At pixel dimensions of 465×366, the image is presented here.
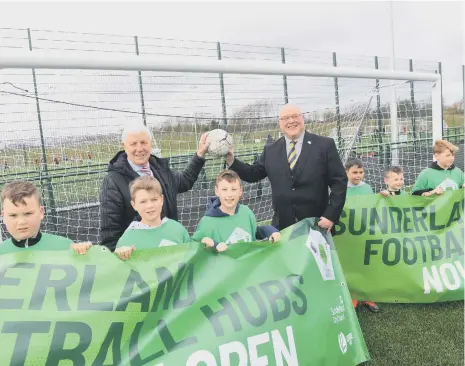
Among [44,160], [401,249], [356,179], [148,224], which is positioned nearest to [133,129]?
[148,224]

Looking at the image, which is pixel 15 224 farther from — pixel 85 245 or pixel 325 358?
pixel 325 358

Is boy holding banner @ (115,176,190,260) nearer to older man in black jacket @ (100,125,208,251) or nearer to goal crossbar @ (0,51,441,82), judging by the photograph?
older man in black jacket @ (100,125,208,251)

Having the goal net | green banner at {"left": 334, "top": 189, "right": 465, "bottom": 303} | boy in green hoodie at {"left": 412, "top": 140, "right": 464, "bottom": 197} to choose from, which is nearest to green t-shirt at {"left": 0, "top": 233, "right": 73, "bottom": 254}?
the goal net

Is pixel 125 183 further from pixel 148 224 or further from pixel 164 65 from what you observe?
pixel 164 65

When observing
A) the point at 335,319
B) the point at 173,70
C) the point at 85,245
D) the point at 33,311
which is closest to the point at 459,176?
the point at 335,319

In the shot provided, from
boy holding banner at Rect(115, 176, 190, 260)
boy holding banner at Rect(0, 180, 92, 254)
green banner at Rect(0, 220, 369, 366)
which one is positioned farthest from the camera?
boy holding banner at Rect(115, 176, 190, 260)

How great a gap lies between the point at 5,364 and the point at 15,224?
2.53ft

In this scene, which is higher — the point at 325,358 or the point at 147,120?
the point at 147,120

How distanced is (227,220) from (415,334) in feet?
6.51

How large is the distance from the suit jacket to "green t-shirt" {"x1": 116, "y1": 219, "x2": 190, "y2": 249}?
1132 mm

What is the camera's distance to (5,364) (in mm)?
2250

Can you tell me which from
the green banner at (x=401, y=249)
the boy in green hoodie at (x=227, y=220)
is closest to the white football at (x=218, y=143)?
the boy in green hoodie at (x=227, y=220)

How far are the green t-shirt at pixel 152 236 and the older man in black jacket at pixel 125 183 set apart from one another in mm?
196

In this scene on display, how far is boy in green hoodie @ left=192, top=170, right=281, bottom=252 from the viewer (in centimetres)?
327
